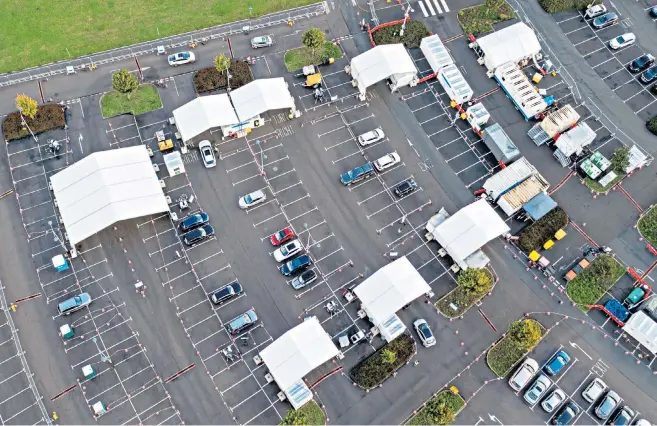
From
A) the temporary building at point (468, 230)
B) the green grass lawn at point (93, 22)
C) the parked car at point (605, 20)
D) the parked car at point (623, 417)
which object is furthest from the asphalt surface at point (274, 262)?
the parked car at point (605, 20)

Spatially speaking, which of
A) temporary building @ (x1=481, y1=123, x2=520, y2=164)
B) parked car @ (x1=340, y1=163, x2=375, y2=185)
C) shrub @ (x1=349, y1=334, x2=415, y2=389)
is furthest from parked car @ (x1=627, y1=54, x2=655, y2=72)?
shrub @ (x1=349, y1=334, x2=415, y2=389)

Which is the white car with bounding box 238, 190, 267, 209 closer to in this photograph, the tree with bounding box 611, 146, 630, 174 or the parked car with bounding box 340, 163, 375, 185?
the parked car with bounding box 340, 163, 375, 185

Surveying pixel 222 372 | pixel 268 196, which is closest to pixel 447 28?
pixel 268 196

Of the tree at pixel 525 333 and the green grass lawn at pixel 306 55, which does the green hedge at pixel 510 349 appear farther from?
the green grass lawn at pixel 306 55

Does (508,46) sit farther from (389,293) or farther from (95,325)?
(95,325)

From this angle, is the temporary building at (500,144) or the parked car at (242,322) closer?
the parked car at (242,322)

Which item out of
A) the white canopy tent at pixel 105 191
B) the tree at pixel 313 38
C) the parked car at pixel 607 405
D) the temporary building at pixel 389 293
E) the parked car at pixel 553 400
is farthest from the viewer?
the tree at pixel 313 38

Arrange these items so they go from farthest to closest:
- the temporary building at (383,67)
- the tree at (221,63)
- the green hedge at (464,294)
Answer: the temporary building at (383,67), the tree at (221,63), the green hedge at (464,294)

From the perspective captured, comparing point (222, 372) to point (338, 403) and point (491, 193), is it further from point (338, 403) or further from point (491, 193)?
point (491, 193)
